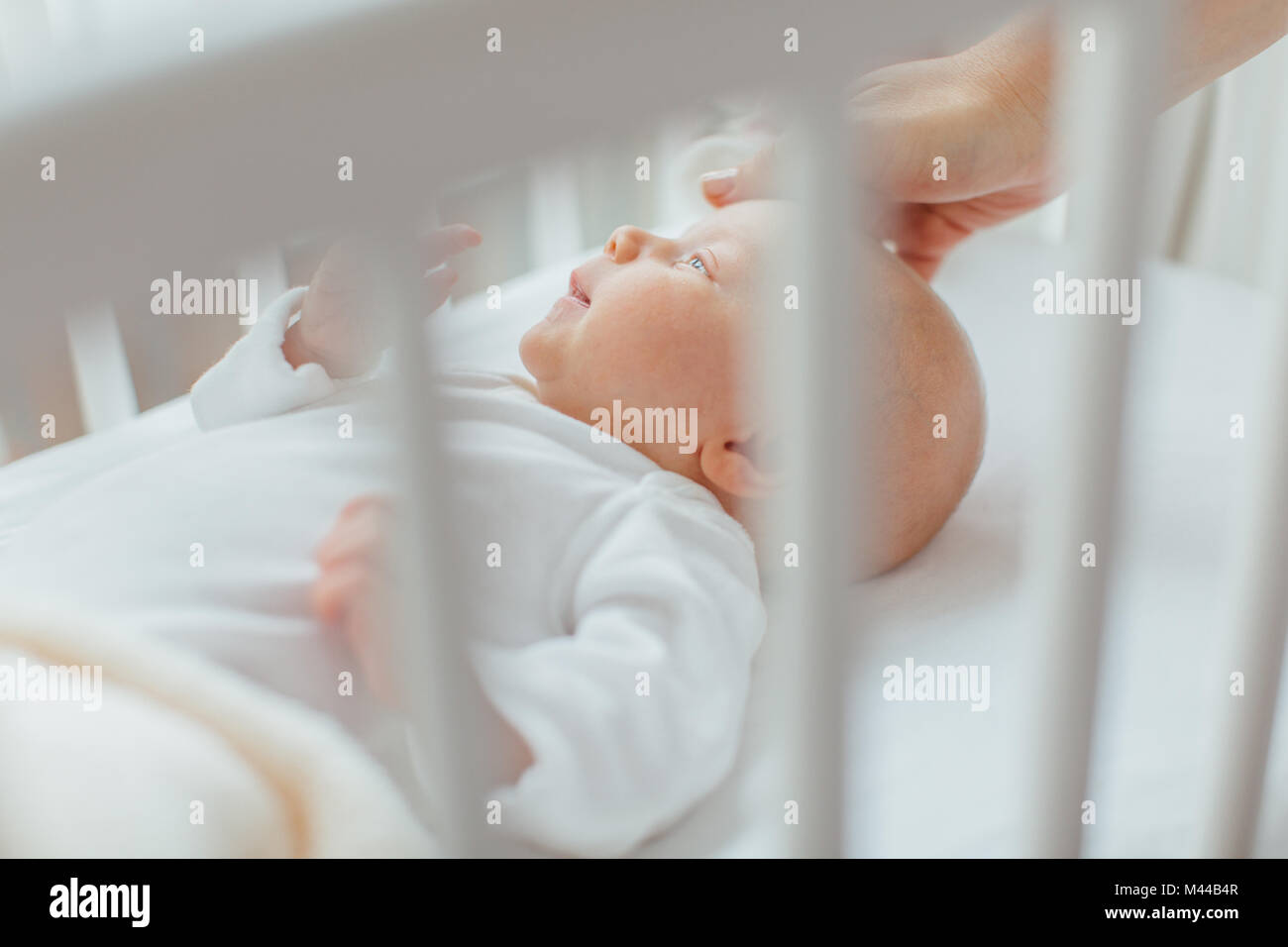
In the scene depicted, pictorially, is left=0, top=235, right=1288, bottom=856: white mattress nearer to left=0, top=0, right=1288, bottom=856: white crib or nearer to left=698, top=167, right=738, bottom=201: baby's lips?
left=0, top=0, right=1288, bottom=856: white crib

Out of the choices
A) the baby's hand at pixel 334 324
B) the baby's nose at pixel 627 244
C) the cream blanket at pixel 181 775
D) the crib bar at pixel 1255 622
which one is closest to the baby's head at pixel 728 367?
the baby's nose at pixel 627 244

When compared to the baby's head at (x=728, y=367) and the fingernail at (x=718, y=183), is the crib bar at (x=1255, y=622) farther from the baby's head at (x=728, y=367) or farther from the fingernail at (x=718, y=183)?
the fingernail at (x=718, y=183)

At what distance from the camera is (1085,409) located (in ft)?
1.54

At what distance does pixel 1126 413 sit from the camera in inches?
18.9

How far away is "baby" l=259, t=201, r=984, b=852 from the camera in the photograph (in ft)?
2.26

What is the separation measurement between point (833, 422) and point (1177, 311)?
0.97 m

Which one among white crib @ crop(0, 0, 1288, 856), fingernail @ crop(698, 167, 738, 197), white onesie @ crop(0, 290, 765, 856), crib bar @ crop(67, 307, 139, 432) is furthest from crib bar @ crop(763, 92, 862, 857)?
crib bar @ crop(67, 307, 139, 432)

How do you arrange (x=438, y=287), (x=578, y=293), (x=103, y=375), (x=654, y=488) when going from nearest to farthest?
(x=438, y=287)
(x=654, y=488)
(x=578, y=293)
(x=103, y=375)

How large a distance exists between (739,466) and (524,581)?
0.20m

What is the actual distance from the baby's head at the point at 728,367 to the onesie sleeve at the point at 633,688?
0.09 m

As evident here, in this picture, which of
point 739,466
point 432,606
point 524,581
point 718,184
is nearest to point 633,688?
point 524,581

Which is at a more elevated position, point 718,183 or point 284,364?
point 718,183

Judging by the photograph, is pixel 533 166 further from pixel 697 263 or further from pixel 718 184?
pixel 718 184
